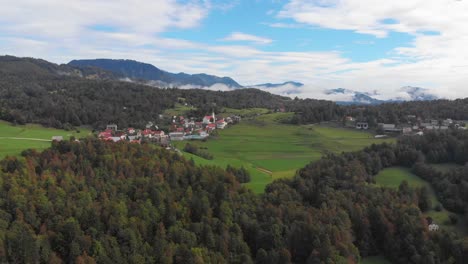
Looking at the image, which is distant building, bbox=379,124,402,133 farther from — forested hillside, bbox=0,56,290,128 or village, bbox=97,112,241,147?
forested hillside, bbox=0,56,290,128

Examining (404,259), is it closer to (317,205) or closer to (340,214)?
(340,214)

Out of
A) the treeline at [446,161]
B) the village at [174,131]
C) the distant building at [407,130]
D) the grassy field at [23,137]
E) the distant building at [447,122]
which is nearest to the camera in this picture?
the treeline at [446,161]

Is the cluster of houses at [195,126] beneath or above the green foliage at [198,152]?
above

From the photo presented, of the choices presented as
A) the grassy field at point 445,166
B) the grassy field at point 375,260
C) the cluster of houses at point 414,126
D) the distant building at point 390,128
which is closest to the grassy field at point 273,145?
the distant building at point 390,128

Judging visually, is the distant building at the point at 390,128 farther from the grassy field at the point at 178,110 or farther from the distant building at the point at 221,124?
the grassy field at the point at 178,110

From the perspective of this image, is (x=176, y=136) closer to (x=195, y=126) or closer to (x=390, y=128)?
(x=195, y=126)

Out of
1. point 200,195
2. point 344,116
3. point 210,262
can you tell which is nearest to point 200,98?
point 344,116

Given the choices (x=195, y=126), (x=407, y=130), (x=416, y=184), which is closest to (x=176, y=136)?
(x=195, y=126)
